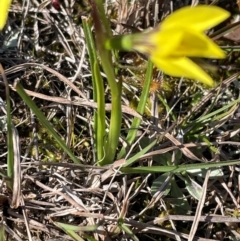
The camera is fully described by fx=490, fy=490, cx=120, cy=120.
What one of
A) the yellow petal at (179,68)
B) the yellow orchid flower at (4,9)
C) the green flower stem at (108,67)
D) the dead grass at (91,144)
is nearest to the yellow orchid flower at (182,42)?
the yellow petal at (179,68)

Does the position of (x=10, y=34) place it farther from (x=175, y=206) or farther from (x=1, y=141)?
(x=175, y=206)

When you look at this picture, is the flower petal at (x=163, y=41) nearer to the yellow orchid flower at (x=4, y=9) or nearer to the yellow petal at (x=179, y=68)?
the yellow petal at (x=179, y=68)

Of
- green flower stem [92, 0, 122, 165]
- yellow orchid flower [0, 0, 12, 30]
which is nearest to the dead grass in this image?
green flower stem [92, 0, 122, 165]

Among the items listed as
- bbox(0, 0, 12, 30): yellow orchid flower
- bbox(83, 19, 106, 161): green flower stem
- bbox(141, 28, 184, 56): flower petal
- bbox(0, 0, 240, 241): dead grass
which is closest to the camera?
Answer: bbox(141, 28, 184, 56): flower petal

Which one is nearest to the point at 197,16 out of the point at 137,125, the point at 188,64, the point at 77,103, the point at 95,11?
the point at 188,64

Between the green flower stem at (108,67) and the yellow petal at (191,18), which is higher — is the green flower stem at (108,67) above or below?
below

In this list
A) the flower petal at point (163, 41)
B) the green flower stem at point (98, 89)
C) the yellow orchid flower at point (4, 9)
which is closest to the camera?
the flower petal at point (163, 41)

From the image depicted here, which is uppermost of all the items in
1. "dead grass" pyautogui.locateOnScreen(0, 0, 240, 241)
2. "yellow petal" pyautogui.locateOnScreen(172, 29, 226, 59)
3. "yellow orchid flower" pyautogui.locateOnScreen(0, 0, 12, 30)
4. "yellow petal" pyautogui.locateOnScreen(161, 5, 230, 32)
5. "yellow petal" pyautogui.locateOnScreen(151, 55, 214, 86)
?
"yellow orchid flower" pyautogui.locateOnScreen(0, 0, 12, 30)

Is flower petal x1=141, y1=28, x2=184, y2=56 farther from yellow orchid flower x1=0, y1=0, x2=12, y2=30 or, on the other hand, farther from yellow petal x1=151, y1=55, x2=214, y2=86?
yellow orchid flower x1=0, y1=0, x2=12, y2=30

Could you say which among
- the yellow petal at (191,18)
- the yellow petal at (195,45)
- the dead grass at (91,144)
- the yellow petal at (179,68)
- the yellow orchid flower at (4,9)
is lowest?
the dead grass at (91,144)
